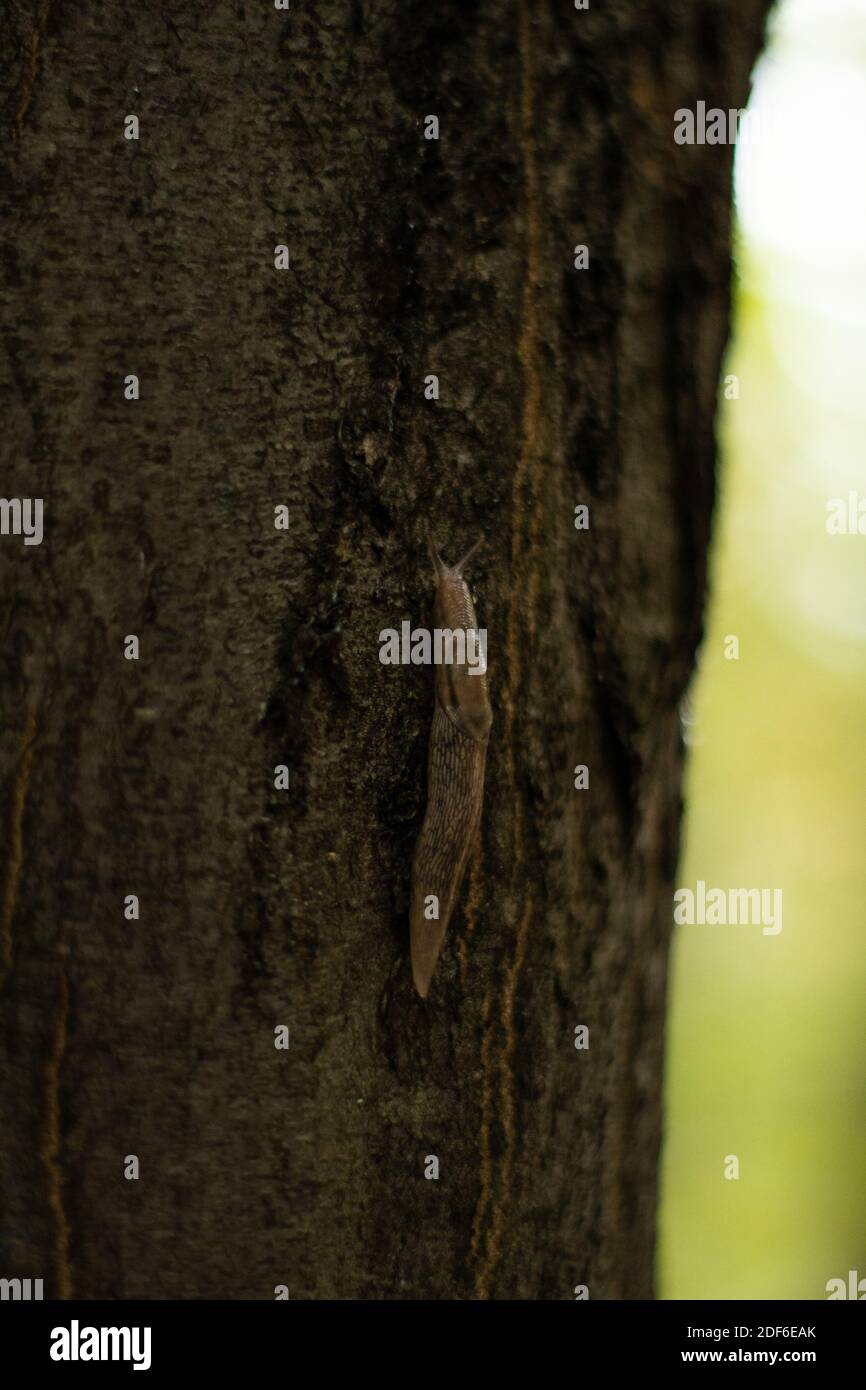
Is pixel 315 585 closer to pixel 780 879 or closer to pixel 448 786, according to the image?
pixel 448 786

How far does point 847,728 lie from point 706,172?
681 centimetres

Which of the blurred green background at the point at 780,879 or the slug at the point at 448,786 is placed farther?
the blurred green background at the point at 780,879

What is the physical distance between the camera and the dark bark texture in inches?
37.2

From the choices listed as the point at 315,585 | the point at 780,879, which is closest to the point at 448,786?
the point at 315,585

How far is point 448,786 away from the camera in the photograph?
997 mm

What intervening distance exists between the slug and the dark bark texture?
0.06 feet

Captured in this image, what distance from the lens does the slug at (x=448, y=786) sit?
3.25 feet

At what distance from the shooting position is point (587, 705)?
1.07 metres

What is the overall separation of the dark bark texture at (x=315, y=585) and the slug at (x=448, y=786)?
2 cm

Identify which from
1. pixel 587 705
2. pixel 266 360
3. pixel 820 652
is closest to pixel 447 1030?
pixel 587 705

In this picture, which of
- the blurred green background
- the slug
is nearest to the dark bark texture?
the slug

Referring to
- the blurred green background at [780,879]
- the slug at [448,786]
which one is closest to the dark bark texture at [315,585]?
the slug at [448,786]

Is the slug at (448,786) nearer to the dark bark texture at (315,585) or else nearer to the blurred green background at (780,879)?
the dark bark texture at (315,585)
